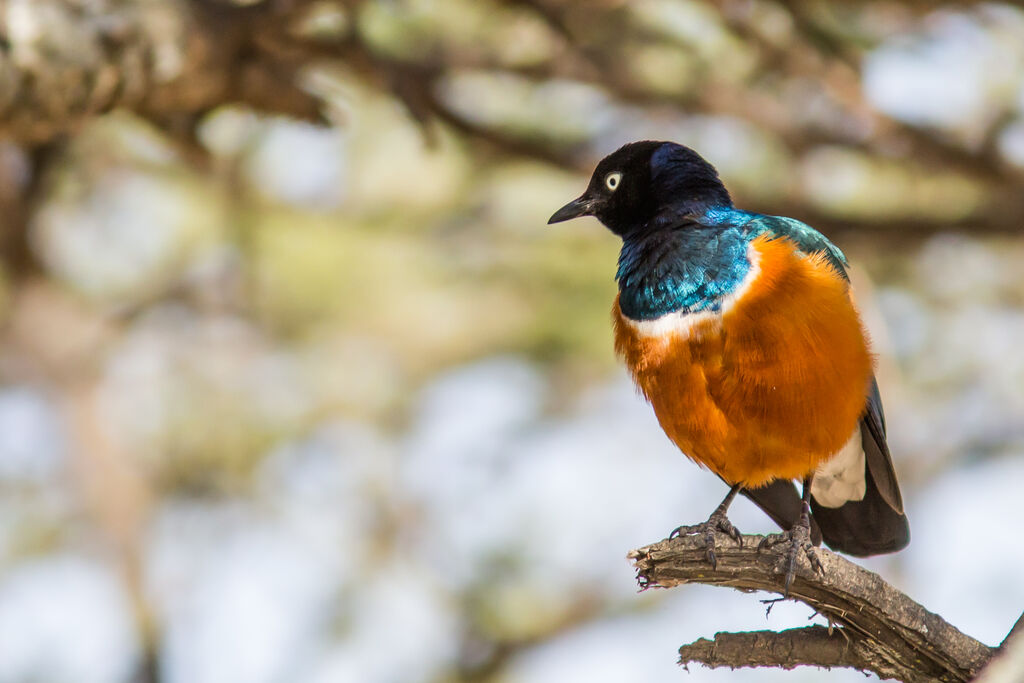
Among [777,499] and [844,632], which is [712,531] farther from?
[777,499]

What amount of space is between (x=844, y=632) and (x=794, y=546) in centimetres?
30

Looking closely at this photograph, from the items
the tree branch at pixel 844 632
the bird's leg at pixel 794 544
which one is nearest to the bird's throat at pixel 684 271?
the bird's leg at pixel 794 544

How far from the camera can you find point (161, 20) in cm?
510

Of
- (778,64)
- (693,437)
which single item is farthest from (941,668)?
(778,64)

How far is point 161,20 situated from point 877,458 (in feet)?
11.7

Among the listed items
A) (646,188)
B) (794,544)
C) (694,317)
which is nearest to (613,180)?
(646,188)

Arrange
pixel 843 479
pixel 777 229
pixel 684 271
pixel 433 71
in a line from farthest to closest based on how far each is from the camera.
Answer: pixel 433 71 < pixel 843 479 < pixel 777 229 < pixel 684 271

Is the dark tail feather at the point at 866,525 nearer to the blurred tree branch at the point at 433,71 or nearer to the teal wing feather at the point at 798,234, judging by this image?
the teal wing feather at the point at 798,234

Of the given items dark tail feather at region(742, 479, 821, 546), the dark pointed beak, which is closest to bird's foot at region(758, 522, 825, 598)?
dark tail feather at region(742, 479, 821, 546)

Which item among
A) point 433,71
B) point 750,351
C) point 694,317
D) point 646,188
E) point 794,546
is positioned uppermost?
point 433,71

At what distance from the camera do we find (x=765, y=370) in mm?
4133

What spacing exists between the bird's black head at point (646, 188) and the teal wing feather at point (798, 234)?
25 cm

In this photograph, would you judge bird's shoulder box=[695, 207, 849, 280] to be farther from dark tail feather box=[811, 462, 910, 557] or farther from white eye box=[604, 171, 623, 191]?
dark tail feather box=[811, 462, 910, 557]

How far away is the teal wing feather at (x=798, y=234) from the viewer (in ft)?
14.7
